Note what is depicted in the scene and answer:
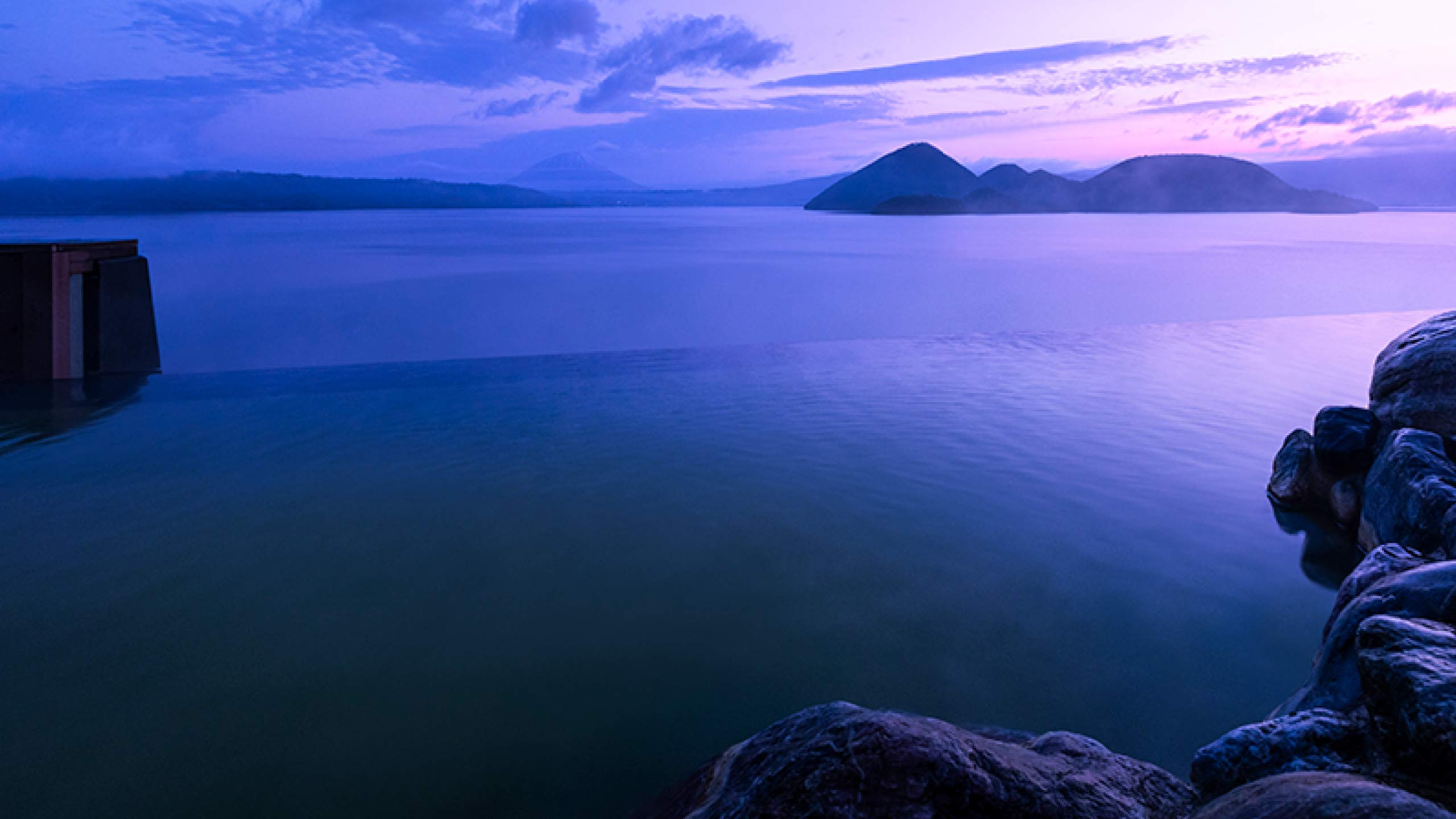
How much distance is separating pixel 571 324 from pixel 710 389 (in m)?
8.48

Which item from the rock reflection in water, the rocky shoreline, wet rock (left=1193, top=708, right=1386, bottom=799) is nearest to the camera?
the rocky shoreline

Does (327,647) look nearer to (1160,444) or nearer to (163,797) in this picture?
(163,797)

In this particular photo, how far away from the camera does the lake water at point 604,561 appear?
456 centimetres

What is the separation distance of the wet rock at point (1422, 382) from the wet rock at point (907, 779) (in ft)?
18.6

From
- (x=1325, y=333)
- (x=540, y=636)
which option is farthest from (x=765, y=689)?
(x=1325, y=333)

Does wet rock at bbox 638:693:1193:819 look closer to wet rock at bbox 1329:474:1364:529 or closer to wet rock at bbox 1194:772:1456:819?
wet rock at bbox 1194:772:1456:819

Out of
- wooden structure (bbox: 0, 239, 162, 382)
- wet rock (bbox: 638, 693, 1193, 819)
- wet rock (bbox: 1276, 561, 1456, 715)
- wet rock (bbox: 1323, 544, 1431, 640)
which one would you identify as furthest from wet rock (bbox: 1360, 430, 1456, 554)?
wooden structure (bbox: 0, 239, 162, 382)

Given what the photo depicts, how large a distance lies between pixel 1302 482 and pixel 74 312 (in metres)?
17.0

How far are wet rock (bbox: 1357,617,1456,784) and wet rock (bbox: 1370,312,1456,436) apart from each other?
15.9ft

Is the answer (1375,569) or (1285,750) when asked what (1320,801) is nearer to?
(1285,750)

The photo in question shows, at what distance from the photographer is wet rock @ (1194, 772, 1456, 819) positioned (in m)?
2.41

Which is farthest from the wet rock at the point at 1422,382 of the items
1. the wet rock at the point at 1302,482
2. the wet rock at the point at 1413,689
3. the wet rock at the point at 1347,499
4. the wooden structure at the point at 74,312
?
the wooden structure at the point at 74,312

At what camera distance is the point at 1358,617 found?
13.3ft

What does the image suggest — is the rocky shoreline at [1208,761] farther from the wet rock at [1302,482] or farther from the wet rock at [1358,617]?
the wet rock at [1302,482]
